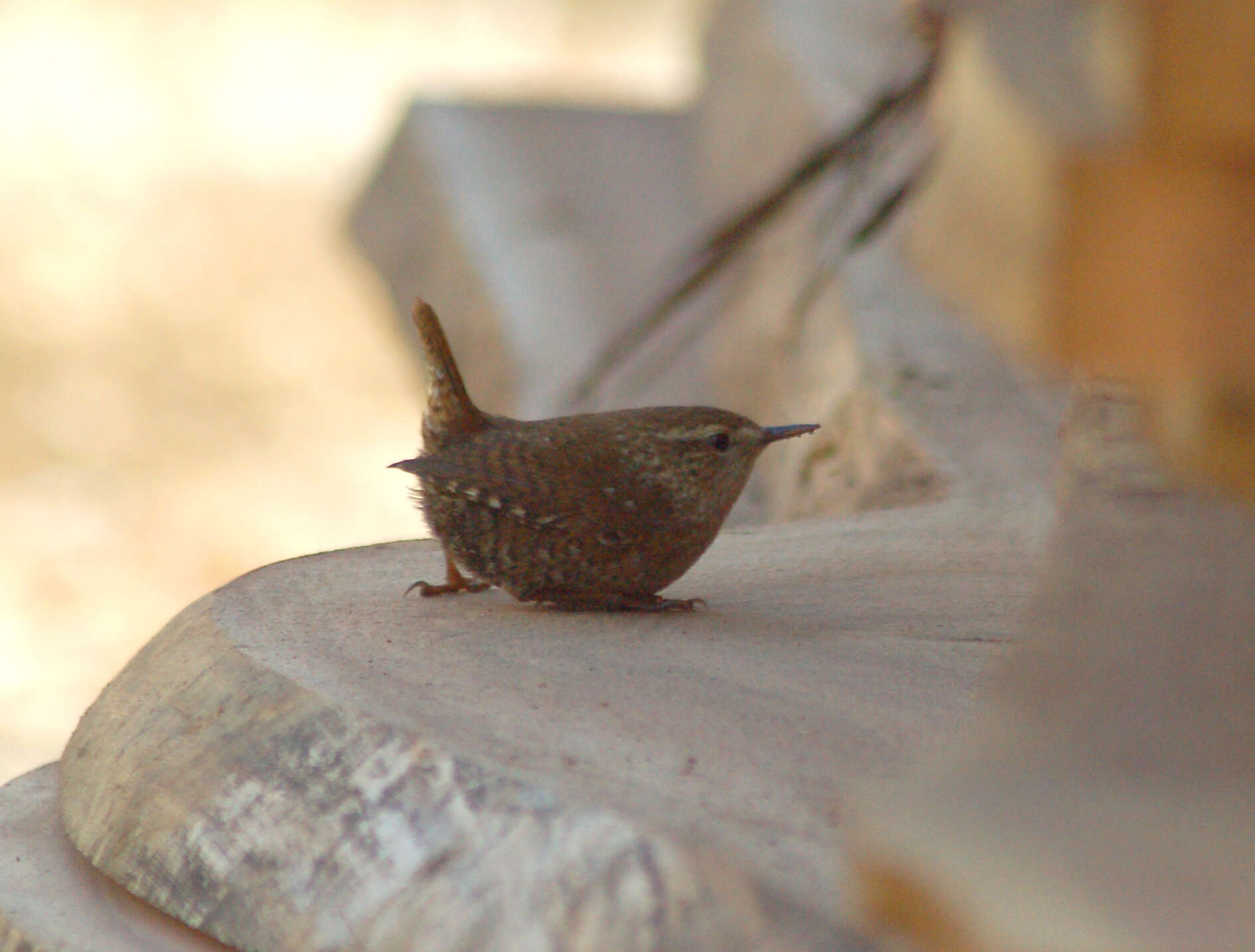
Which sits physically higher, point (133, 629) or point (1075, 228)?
point (1075, 228)

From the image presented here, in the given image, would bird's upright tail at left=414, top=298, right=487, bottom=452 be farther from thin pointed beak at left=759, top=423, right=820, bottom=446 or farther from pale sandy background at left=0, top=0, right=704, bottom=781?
pale sandy background at left=0, top=0, right=704, bottom=781

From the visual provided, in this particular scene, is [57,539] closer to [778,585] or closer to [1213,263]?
[778,585]

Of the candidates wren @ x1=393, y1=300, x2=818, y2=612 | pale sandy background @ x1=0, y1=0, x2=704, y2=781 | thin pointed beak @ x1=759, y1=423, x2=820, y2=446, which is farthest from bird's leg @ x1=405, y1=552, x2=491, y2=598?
pale sandy background @ x1=0, y1=0, x2=704, y2=781

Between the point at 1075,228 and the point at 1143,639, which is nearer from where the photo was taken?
the point at 1075,228

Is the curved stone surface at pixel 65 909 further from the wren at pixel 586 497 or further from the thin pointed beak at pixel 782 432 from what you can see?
the thin pointed beak at pixel 782 432

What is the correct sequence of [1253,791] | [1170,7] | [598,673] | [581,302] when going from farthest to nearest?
[581,302] → [598,673] → [1253,791] → [1170,7]

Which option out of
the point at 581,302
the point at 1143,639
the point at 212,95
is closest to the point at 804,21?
the point at 581,302

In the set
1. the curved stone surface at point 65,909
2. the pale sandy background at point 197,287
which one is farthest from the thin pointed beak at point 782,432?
the pale sandy background at point 197,287
